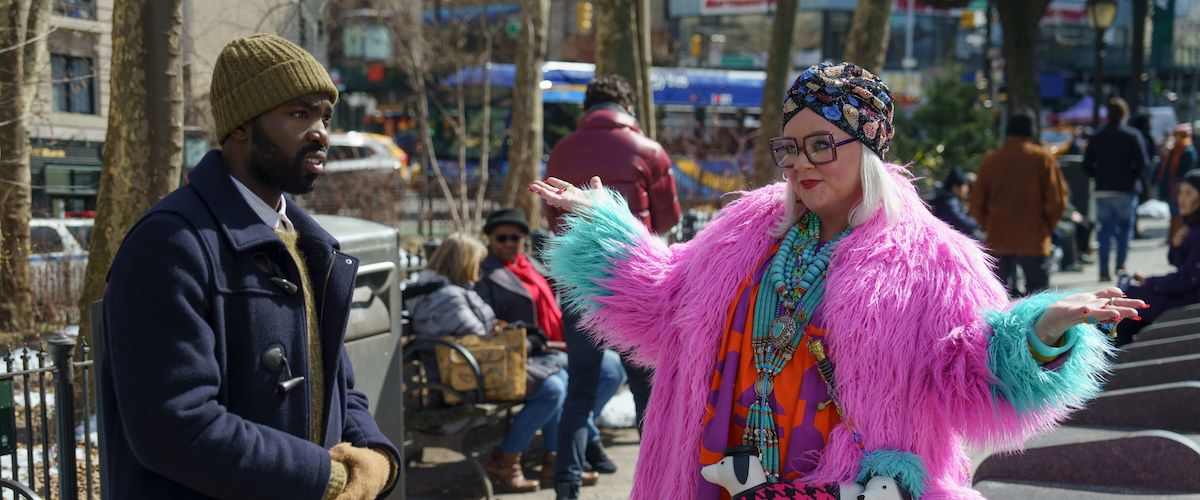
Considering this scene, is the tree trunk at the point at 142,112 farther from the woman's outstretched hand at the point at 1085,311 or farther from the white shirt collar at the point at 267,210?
the woman's outstretched hand at the point at 1085,311

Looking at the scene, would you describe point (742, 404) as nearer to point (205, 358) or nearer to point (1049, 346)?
point (1049, 346)

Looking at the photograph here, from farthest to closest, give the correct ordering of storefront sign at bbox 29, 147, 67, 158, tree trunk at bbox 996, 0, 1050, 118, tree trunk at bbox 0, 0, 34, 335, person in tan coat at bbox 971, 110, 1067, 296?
1. tree trunk at bbox 996, 0, 1050, 118
2. person in tan coat at bbox 971, 110, 1067, 296
3. storefront sign at bbox 29, 147, 67, 158
4. tree trunk at bbox 0, 0, 34, 335

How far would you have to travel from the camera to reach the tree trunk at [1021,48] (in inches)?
774

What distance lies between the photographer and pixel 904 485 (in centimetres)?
248

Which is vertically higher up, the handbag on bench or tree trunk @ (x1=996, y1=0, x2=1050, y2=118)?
tree trunk @ (x1=996, y1=0, x2=1050, y2=118)

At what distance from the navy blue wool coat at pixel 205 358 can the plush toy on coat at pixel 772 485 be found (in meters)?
0.87

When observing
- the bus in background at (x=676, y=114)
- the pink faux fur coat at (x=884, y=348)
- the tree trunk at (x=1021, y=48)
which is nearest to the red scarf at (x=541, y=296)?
the pink faux fur coat at (x=884, y=348)

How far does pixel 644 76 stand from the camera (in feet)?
41.8

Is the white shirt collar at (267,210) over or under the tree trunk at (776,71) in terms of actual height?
under

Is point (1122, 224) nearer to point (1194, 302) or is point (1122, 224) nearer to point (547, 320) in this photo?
point (1194, 302)

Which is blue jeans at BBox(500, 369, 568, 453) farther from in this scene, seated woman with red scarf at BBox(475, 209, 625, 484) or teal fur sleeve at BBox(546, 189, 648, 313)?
teal fur sleeve at BBox(546, 189, 648, 313)

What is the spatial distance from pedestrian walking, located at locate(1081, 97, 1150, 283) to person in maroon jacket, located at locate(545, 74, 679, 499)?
357 inches

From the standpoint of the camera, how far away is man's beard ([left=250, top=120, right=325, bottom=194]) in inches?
90.4

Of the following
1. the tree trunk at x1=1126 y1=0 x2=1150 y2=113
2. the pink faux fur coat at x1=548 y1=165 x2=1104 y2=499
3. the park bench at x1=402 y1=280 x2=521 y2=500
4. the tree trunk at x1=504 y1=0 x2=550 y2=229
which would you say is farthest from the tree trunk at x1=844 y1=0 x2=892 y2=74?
the tree trunk at x1=1126 y1=0 x2=1150 y2=113
